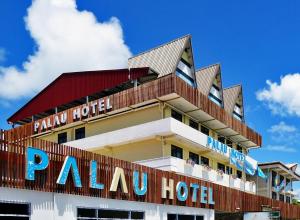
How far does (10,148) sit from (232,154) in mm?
35295

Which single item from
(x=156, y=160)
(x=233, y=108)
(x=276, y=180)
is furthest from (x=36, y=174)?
(x=276, y=180)

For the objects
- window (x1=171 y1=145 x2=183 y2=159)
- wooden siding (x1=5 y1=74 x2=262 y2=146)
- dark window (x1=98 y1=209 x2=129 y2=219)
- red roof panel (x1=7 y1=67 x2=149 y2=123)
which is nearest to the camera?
dark window (x1=98 y1=209 x2=129 y2=219)

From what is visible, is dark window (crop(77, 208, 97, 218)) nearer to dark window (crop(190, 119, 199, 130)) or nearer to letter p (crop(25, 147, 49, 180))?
letter p (crop(25, 147, 49, 180))

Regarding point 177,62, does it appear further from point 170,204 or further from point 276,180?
point 276,180

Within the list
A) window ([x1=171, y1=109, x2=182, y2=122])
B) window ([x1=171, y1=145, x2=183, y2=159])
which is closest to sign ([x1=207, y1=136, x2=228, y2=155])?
window ([x1=171, y1=145, x2=183, y2=159])

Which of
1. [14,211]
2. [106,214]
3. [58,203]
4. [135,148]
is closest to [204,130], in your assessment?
[135,148]

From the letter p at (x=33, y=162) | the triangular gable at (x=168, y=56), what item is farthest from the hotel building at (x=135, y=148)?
the triangular gable at (x=168, y=56)

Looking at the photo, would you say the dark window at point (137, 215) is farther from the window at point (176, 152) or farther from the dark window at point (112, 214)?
the window at point (176, 152)

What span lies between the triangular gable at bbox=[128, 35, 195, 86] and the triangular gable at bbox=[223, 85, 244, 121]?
13086 mm

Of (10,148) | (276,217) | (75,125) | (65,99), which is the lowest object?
(276,217)

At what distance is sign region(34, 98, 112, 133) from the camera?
146 ft

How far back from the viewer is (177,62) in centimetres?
4509

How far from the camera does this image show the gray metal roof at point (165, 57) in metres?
45.2

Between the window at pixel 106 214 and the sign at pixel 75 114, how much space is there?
1843 centimetres
